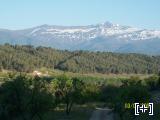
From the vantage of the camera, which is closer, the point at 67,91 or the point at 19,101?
the point at 19,101

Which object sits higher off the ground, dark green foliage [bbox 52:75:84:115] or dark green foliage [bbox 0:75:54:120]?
dark green foliage [bbox 0:75:54:120]

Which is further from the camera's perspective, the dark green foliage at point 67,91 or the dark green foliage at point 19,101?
the dark green foliage at point 67,91

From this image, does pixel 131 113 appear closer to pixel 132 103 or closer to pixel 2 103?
pixel 132 103

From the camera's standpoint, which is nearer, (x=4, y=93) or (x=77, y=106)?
(x=4, y=93)

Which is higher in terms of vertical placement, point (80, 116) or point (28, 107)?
point (28, 107)

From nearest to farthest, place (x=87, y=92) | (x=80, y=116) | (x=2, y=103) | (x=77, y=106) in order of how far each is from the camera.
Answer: (x=2, y=103) → (x=80, y=116) → (x=87, y=92) → (x=77, y=106)

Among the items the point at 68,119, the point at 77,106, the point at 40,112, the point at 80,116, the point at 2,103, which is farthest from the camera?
the point at 77,106

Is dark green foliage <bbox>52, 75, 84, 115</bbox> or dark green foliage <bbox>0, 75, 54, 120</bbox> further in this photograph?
dark green foliage <bbox>52, 75, 84, 115</bbox>

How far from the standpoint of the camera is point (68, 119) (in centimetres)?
11025

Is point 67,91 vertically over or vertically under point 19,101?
under

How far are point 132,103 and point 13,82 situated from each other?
21.8 meters

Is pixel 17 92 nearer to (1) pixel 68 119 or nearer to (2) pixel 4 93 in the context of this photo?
(2) pixel 4 93

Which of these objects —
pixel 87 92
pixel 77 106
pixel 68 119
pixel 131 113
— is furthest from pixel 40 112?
pixel 77 106

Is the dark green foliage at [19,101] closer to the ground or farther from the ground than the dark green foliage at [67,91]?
farther from the ground
